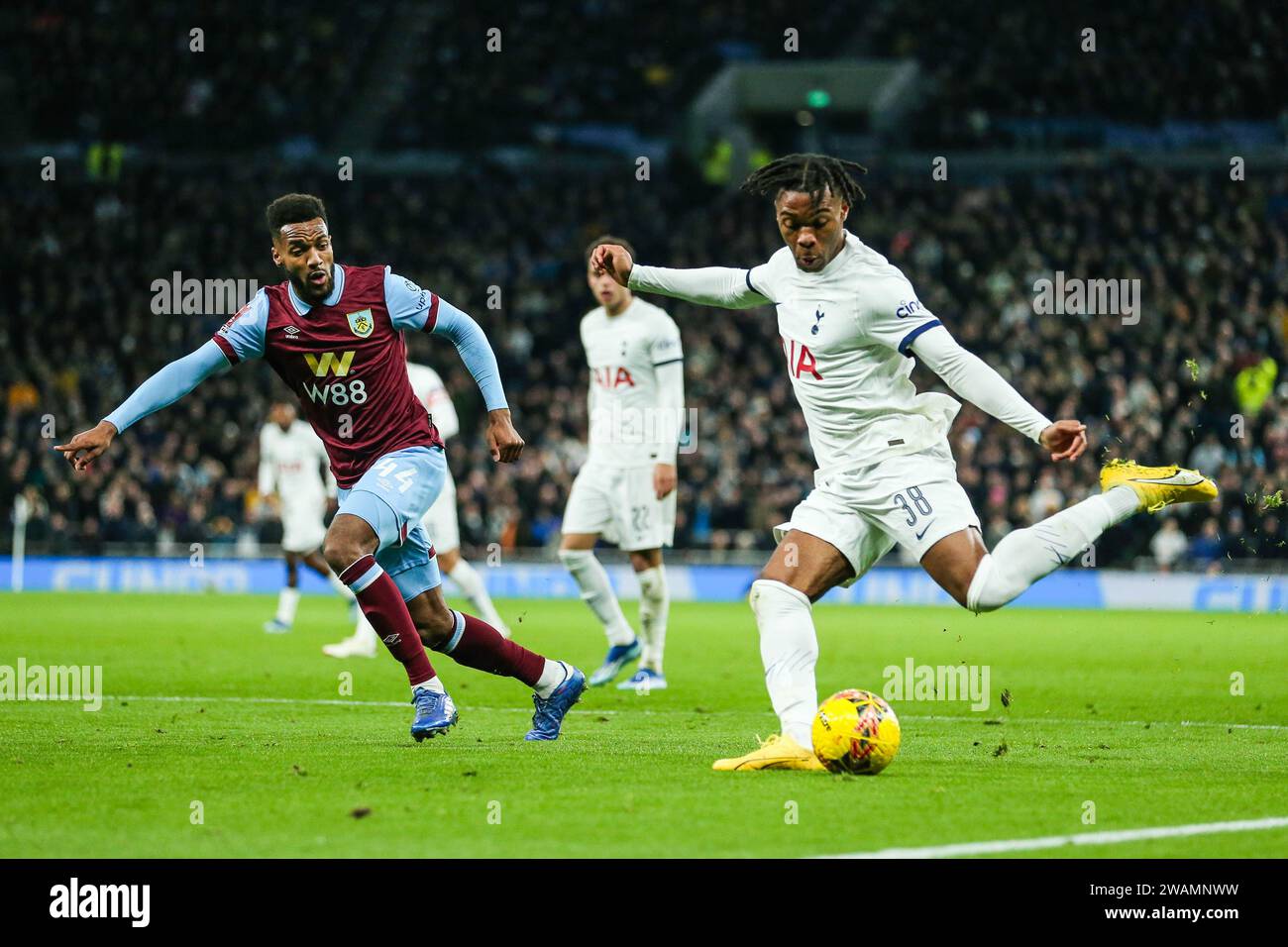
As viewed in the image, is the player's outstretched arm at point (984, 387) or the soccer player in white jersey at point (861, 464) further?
the soccer player in white jersey at point (861, 464)

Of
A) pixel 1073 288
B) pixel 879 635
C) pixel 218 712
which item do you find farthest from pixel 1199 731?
pixel 1073 288

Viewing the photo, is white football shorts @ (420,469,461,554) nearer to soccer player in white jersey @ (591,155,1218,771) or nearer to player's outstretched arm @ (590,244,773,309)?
player's outstretched arm @ (590,244,773,309)

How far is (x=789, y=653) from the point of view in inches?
301

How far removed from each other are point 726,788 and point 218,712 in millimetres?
4221

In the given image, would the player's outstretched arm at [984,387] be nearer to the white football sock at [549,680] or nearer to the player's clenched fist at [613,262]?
the player's clenched fist at [613,262]

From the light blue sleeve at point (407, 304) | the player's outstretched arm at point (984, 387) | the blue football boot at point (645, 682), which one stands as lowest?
the blue football boot at point (645, 682)

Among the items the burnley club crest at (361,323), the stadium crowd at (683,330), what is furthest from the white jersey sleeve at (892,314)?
the stadium crowd at (683,330)

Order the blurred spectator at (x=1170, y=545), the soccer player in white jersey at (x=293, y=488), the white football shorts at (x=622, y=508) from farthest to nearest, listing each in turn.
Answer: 1. the blurred spectator at (x=1170, y=545)
2. the soccer player in white jersey at (x=293, y=488)
3. the white football shorts at (x=622, y=508)

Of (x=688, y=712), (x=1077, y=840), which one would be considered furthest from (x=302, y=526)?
(x=1077, y=840)

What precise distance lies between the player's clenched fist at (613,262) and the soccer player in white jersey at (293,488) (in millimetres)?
10156

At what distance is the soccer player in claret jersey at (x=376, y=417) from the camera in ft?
26.6

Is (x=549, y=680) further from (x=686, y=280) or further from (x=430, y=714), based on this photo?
(x=686, y=280)

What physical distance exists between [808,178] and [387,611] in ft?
8.90
